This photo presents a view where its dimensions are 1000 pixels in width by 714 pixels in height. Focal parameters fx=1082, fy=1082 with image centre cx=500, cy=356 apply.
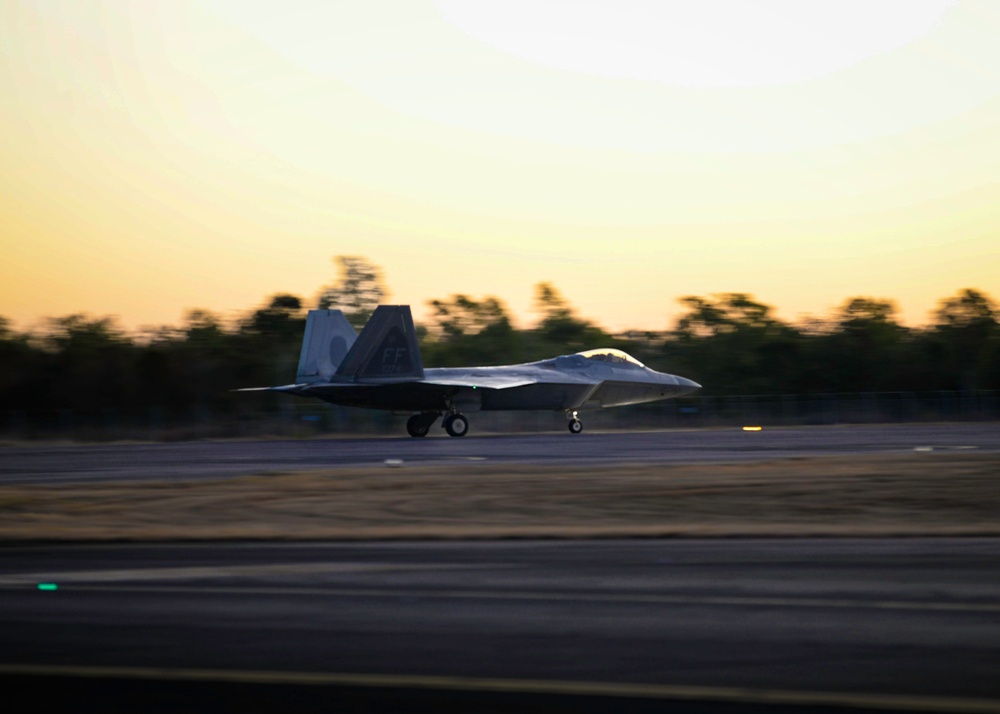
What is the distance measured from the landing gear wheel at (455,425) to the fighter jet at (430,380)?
0.04 meters

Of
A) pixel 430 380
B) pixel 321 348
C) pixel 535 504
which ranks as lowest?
pixel 535 504

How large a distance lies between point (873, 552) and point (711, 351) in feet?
293

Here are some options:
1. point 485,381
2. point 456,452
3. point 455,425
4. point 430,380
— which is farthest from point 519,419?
point 456,452

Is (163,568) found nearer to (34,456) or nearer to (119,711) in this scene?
(119,711)

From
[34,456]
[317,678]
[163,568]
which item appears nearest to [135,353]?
[34,456]

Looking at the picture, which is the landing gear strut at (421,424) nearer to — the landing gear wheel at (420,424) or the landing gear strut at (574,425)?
the landing gear wheel at (420,424)

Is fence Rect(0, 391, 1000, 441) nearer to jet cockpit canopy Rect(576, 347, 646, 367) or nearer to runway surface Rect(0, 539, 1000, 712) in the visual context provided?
jet cockpit canopy Rect(576, 347, 646, 367)

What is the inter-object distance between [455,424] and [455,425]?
0.04 metres

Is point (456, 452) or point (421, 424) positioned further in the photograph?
point (421, 424)

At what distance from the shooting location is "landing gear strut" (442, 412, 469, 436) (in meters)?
48.4

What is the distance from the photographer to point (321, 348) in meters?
51.7

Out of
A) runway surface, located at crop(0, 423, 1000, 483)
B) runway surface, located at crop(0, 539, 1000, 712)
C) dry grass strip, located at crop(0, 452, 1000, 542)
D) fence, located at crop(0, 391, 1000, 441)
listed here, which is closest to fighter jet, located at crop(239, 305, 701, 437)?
runway surface, located at crop(0, 423, 1000, 483)

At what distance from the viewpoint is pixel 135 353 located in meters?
82.9

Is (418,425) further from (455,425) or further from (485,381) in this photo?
(485,381)
